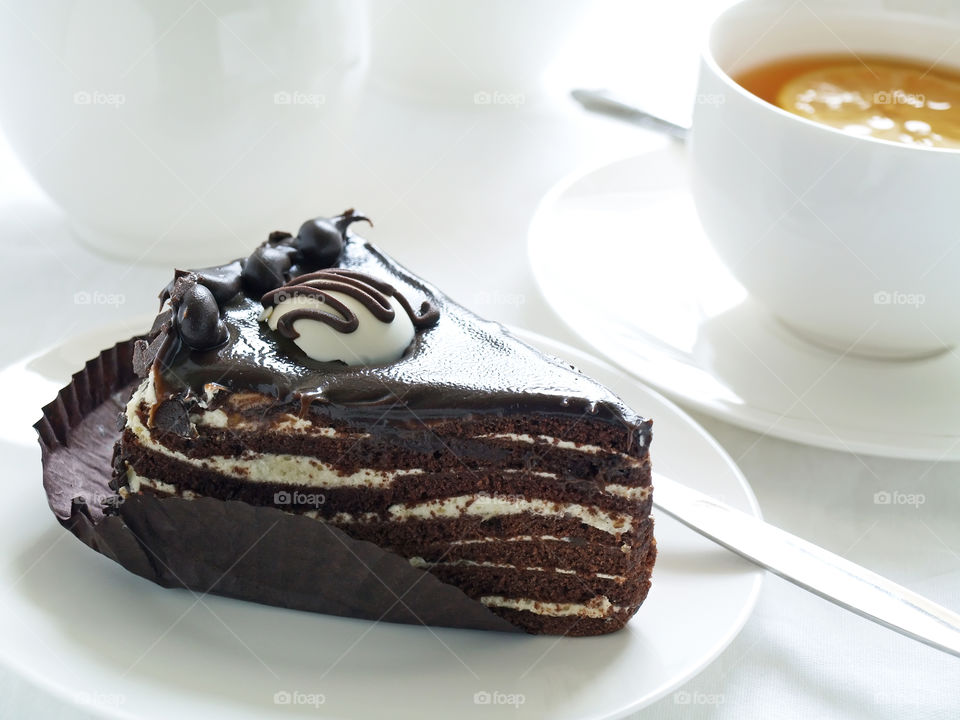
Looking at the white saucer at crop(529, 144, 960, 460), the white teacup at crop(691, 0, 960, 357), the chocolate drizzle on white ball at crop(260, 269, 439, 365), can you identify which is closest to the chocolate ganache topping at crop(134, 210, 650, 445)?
the chocolate drizzle on white ball at crop(260, 269, 439, 365)

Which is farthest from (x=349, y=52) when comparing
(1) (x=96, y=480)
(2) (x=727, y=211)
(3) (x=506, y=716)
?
(3) (x=506, y=716)

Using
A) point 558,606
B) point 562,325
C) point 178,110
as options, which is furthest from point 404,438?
point 178,110

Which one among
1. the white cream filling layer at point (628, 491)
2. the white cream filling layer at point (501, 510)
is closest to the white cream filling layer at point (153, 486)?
the white cream filling layer at point (501, 510)

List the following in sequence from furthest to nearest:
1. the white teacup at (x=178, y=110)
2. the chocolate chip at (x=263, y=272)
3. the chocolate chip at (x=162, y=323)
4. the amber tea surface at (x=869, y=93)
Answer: the white teacup at (x=178, y=110) → the amber tea surface at (x=869, y=93) → the chocolate chip at (x=263, y=272) → the chocolate chip at (x=162, y=323)

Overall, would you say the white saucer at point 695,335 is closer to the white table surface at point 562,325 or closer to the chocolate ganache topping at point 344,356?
the white table surface at point 562,325

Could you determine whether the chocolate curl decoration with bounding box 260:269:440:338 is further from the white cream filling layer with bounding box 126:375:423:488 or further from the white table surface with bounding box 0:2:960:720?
the white table surface with bounding box 0:2:960:720
